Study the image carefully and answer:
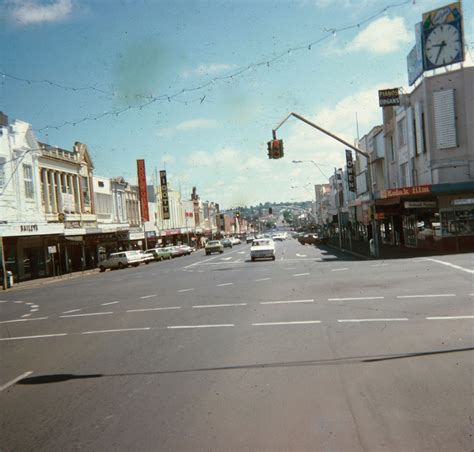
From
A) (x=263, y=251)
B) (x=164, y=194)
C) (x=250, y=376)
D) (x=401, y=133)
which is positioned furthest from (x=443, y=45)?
(x=164, y=194)

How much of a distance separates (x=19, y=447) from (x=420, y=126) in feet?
107

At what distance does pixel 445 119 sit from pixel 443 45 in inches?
190

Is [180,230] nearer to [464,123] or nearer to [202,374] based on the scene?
[464,123]

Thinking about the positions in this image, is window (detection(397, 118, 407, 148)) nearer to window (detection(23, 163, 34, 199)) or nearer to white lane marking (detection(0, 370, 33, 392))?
window (detection(23, 163, 34, 199))

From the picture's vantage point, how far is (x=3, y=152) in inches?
1412

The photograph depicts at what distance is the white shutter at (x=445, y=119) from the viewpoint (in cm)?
3133

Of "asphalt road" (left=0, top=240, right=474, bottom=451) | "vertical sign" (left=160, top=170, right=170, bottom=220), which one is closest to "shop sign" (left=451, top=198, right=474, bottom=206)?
"asphalt road" (left=0, top=240, right=474, bottom=451)

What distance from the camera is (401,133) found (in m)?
39.4

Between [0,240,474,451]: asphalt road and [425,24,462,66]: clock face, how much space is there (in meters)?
21.7

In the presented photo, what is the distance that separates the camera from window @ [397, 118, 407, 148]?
37969mm

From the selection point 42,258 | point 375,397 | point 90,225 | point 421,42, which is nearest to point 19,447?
point 375,397

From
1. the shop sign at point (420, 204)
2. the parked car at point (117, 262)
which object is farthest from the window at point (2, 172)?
the shop sign at point (420, 204)

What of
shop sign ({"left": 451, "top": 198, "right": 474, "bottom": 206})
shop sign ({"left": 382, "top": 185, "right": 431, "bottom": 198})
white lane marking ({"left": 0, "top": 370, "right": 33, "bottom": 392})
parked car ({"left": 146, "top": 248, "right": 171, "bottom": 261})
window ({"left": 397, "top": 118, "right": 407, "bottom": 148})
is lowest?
parked car ({"left": 146, "top": 248, "right": 171, "bottom": 261})

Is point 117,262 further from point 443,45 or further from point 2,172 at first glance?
point 443,45
